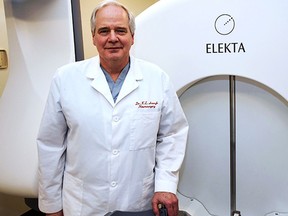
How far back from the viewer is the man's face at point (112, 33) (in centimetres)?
102

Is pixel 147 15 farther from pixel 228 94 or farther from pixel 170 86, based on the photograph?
pixel 228 94

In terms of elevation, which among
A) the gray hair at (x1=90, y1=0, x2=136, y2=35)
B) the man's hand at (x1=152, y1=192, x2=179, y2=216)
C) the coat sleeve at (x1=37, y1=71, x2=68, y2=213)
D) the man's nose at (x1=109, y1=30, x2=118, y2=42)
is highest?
the gray hair at (x1=90, y1=0, x2=136, y2=35)

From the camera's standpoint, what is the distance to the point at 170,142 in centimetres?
114

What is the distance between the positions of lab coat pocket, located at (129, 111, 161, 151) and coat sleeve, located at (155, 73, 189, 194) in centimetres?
5

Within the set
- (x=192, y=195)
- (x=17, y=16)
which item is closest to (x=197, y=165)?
(x=192, y=195)

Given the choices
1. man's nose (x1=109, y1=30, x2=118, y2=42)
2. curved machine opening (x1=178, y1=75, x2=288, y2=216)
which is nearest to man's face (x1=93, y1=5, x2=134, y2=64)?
man's nose (x1=109, y1=30, x2=118, y2=42)

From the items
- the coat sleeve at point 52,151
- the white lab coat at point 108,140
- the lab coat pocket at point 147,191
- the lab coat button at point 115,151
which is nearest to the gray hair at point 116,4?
the white lab coat at point 108,140

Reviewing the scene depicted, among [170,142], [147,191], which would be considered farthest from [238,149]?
[147,191]

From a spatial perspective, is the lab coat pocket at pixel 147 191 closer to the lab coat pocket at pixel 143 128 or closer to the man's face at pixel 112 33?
the lab coat pocket at pixel 143 128

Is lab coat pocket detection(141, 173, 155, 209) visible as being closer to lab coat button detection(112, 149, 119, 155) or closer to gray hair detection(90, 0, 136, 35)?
lab coat button detection(112, 149, 119, 155)

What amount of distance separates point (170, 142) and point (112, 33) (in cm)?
40

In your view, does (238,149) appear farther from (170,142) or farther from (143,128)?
(143,128)

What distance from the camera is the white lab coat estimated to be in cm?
105

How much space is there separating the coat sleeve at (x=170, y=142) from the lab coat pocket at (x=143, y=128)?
51 mm
